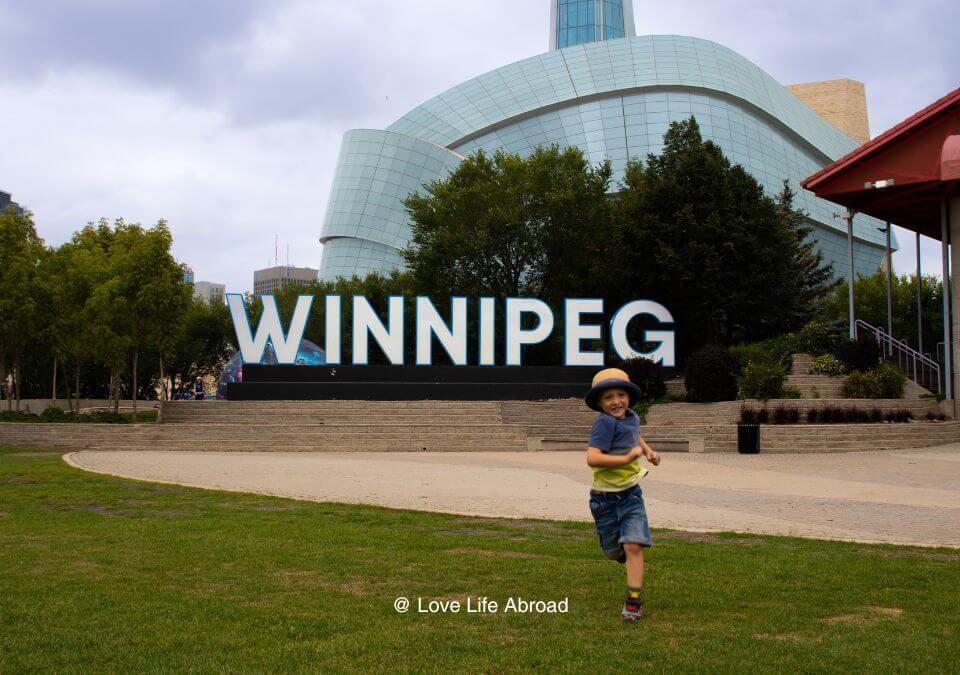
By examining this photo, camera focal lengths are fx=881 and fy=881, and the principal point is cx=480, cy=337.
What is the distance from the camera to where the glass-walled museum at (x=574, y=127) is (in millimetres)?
66438

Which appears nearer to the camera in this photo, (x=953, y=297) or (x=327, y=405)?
(x=953, y=297)

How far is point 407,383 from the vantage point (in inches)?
1273

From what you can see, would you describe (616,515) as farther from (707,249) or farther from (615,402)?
(707,249)

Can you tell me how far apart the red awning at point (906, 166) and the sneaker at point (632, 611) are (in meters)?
A: 23.9

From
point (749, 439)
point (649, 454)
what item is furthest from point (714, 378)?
point (649, 454)

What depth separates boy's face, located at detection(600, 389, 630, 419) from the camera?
607cm

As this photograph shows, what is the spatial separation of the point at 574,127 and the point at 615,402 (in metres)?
63.0

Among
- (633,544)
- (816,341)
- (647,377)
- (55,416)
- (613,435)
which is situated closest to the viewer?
(633,544)

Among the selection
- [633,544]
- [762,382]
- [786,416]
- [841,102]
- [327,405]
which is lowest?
[633,544]

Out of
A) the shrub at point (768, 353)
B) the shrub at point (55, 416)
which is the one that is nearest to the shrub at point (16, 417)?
the shrub at point (55, 416)

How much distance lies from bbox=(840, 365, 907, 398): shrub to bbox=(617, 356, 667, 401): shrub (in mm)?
6234

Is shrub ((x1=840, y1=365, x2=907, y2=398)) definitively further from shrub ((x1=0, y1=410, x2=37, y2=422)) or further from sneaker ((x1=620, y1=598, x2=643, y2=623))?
shrub ((x1=0, y1=410, x2=37, y2=422))

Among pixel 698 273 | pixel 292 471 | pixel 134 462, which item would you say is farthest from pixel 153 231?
pixel 698 273

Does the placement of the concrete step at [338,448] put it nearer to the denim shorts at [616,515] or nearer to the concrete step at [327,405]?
the concrete step at [327,405]
